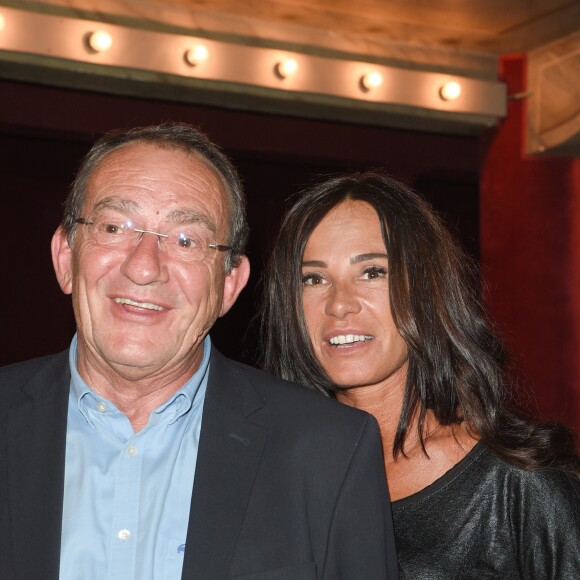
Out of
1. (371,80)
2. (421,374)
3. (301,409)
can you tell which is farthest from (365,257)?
(371,80)

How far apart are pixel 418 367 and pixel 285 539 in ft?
→ 2.45

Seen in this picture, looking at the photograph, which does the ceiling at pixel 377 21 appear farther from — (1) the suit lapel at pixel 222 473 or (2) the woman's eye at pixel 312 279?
(1) the suit lapel at pixel 222 473

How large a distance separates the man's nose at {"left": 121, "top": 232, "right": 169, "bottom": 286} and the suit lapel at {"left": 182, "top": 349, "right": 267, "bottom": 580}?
268 millimetres

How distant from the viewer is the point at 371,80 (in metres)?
5.46

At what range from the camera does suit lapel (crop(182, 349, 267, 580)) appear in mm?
1613

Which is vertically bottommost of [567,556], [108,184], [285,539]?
[567,556]

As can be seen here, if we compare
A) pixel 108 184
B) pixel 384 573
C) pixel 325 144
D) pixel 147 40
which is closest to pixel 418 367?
pixel 384 573

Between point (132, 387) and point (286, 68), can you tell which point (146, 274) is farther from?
point (286, 68)

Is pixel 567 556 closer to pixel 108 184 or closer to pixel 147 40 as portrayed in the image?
pixel 108 184

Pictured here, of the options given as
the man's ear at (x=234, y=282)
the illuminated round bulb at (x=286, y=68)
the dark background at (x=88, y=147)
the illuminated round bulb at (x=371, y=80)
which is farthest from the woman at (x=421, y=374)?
the illuminated round bulb at (x=371, y=80)

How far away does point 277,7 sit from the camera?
5.18 metres

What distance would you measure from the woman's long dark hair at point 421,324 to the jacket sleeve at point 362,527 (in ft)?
1.46

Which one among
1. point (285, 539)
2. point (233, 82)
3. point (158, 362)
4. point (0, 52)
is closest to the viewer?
point (285, 539)

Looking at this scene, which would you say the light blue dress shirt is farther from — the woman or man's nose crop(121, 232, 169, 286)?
the woman
